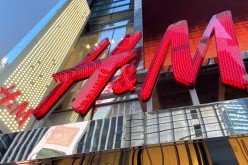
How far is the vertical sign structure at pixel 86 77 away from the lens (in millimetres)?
4555

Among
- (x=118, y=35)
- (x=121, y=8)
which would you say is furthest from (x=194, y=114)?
(x=121, y=8)

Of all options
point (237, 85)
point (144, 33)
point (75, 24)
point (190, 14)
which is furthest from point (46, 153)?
point (75, 24)

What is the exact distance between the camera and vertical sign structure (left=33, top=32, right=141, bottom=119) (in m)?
4.55

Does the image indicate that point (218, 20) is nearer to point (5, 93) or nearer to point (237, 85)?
point (237, 85)

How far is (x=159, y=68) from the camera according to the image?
15.1ft

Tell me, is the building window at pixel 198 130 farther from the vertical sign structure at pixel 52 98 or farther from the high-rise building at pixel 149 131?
the vertical sign structure at pixel 52 98

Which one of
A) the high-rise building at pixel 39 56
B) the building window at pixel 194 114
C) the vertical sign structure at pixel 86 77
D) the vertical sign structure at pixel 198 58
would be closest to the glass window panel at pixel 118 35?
the high-rise building at pixel 39 56

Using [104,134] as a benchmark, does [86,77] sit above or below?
below

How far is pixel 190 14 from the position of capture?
7918mm

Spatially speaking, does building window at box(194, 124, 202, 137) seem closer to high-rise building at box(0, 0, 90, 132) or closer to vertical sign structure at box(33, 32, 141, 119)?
vertical sign structure at box(33, 32, 141, 119)

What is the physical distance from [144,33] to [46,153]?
5.01 metres

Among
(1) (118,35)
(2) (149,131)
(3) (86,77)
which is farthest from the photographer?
(1) (118,35)

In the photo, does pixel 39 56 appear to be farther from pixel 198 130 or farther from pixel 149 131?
pixel 198 130

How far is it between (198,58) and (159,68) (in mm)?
670
